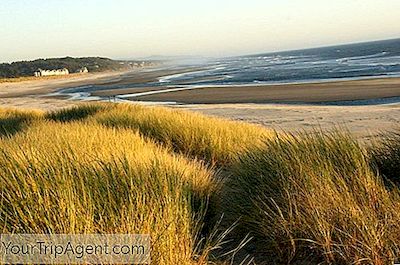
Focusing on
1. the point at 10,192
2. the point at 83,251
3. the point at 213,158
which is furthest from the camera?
the point at 213,158

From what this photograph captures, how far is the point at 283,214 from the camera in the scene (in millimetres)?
3744

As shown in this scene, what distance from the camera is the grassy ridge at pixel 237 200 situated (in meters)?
3.09

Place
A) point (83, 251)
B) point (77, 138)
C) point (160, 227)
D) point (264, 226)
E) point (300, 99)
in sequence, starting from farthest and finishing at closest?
point (300, 99) < point (77, 138) < point (264, 226) < point (160, 227) < point (83, 251)

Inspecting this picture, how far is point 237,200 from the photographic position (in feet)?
13.9

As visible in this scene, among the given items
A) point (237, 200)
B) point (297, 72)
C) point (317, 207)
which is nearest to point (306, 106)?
point (237, 200)

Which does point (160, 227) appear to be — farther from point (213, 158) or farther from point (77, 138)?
point (213, 158)

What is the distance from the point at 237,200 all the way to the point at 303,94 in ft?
72.5

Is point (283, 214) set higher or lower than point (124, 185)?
lower

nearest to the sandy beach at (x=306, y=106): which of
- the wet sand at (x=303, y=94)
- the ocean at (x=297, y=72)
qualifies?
the wet sand at (x=303, y=94)

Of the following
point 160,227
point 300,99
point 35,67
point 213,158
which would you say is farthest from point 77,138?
point 35,67

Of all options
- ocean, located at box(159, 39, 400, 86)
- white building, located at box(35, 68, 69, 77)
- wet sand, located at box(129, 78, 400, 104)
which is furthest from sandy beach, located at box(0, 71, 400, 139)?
white building, located at box(35, 68, 69, 77)

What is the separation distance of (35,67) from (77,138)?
4872 inches

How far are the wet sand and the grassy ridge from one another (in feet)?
60.0

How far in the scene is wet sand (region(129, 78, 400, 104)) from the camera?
75.3ft
